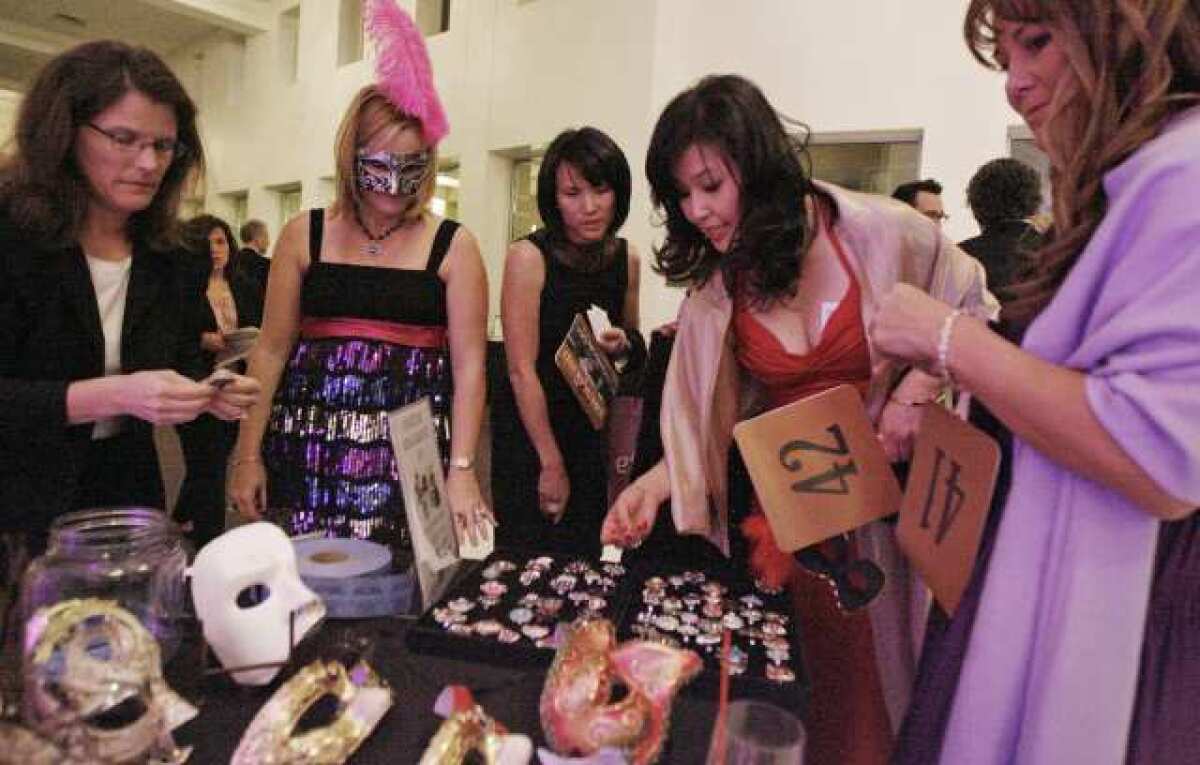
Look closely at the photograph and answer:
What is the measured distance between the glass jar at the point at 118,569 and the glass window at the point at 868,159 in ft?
13.9

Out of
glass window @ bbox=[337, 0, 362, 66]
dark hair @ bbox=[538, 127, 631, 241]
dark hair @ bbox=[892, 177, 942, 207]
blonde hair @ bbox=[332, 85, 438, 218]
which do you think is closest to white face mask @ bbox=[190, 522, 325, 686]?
blonde hair @ bbox=[332, 85, 438, 218]

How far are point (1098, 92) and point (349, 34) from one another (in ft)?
30.2

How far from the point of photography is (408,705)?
792 millimetres

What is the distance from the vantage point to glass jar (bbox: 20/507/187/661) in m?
0.76

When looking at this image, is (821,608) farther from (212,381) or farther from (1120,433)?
(212,381)

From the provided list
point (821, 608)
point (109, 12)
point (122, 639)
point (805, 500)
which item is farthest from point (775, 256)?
point (109, 12)

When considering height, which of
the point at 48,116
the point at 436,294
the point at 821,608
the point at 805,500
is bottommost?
the point at 821,608

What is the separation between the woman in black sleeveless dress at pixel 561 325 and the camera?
6.97 feet

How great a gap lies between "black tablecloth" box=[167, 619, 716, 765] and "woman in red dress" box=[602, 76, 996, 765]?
1.52 ft

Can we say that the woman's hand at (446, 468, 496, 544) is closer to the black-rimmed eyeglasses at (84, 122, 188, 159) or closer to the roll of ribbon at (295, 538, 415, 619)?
the roll of ribbon at (295, 538, 415, 619)

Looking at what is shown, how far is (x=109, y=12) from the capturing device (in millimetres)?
9797

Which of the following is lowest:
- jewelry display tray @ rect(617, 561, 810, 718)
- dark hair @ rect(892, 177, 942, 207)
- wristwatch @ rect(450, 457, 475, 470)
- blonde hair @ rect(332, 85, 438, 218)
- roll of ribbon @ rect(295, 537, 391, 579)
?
jewelry display tray @ rect(617, 561, 810, 718)

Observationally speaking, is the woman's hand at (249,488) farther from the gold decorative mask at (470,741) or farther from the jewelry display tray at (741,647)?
the gold decorative mask at (470,741)

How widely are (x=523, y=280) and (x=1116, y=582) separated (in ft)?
5.26
